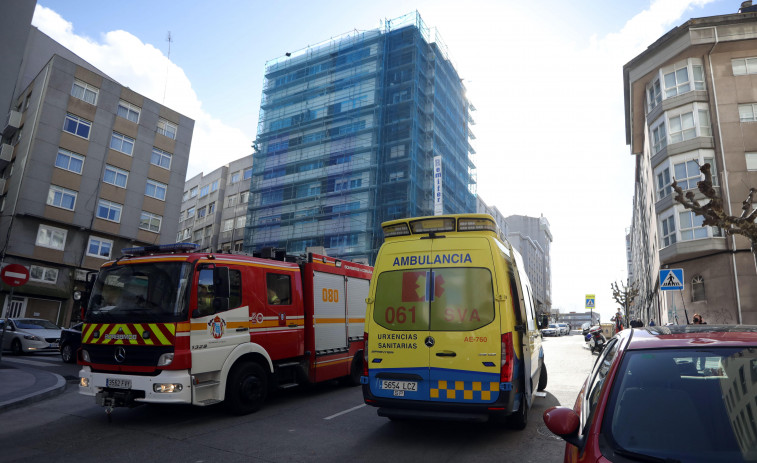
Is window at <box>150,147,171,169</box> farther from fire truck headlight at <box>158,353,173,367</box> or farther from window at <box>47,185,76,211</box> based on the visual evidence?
fire truck headlight at <box>158,353,173,367</box>

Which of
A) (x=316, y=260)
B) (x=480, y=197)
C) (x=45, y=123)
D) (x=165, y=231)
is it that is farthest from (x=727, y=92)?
(x=480, y=197)

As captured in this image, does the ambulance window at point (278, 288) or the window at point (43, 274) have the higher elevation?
the window at point (43, 274)

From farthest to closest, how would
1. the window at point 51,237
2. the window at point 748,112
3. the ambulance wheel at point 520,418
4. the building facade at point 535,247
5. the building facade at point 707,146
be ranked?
1. the building facade at point 535,247
2. the window at point 51,237
3. the window at point 748,112
4. the building facade at point 707,146
5. the ambulance wheel at point 520,418

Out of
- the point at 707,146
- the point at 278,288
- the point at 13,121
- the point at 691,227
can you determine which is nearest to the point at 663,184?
the point at 707,146

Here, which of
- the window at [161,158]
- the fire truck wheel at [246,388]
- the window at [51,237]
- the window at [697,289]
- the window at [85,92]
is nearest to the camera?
the fire truck wheel at [246,388]

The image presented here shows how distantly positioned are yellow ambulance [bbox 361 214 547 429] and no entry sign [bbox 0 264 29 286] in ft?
36.7

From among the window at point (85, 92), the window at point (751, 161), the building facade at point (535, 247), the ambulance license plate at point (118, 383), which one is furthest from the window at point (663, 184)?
the building facade at point (535, 247)

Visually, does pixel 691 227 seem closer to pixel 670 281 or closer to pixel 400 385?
pixel 670 281

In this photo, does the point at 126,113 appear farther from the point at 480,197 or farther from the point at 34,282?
the point at 480,197

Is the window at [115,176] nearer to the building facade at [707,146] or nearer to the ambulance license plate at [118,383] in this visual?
the ambulance license plate at [118,383]

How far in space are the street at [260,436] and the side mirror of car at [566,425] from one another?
8.93 ft

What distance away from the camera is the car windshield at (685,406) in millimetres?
2301

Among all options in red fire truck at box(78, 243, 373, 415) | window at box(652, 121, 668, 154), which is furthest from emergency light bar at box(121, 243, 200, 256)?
window at box(652, 121, 668, 154)

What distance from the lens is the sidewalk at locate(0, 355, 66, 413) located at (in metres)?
8.12
